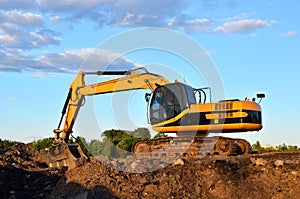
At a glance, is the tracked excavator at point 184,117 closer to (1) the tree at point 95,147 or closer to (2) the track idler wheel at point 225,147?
(2) the track idler wheel at point 225,147

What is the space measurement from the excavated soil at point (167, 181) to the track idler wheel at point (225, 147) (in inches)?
155

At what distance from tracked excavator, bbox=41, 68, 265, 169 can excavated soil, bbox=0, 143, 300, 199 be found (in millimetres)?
3218

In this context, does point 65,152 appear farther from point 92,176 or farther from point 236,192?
point 236,192

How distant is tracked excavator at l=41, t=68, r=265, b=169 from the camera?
1630 cm

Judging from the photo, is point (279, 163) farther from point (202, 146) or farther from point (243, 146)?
point (202, 146)

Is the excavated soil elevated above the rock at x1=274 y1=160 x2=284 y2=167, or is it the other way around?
the rock at x1=274 y1=160 x2=284 y2=167

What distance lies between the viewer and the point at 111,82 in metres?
17.8

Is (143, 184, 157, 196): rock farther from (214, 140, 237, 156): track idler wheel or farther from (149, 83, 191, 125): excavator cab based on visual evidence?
(214, 140, 237, 156): track idler wheel

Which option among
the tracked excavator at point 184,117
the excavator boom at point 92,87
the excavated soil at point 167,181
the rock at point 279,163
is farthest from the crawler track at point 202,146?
the rock at point 279,163

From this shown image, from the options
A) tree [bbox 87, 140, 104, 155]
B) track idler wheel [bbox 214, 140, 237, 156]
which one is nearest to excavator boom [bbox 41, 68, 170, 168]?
tree [bbox 87, 140, 104, 155]

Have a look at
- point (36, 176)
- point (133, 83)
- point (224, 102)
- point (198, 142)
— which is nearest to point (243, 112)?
point (224, 102)

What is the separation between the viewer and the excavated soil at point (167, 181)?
10.3 metres

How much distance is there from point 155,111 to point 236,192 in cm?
674

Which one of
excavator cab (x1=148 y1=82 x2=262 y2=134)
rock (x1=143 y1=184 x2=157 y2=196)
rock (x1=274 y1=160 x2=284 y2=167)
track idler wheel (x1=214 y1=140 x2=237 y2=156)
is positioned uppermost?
excavator cab (x1=148 y1=82 x2=262 y2=134)
